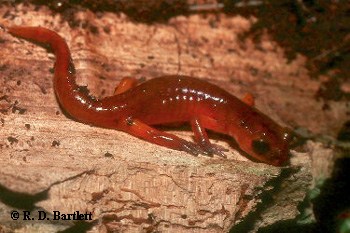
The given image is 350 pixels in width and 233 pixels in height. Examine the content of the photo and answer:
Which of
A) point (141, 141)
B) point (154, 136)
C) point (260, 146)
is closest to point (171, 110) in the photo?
point (154, 136)

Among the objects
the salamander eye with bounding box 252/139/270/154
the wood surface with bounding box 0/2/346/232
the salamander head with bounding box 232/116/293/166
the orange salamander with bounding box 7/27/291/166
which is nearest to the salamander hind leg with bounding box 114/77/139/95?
the orange salamander with bounding box 7/27/291/166

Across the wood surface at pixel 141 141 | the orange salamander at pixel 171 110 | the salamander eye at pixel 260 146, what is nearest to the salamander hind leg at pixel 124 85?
the orange salamander at pixel 171 110

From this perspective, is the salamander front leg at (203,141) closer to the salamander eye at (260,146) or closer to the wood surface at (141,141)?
the wood surface at (141,141)

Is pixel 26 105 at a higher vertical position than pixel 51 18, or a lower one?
lower

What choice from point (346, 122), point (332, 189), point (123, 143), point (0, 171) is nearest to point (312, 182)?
point (332, 189)

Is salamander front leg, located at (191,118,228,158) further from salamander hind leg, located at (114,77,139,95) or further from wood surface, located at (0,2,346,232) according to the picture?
salamander hind leg, located at (114,77,139,95)

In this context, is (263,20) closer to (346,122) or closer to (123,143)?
(346,122)
